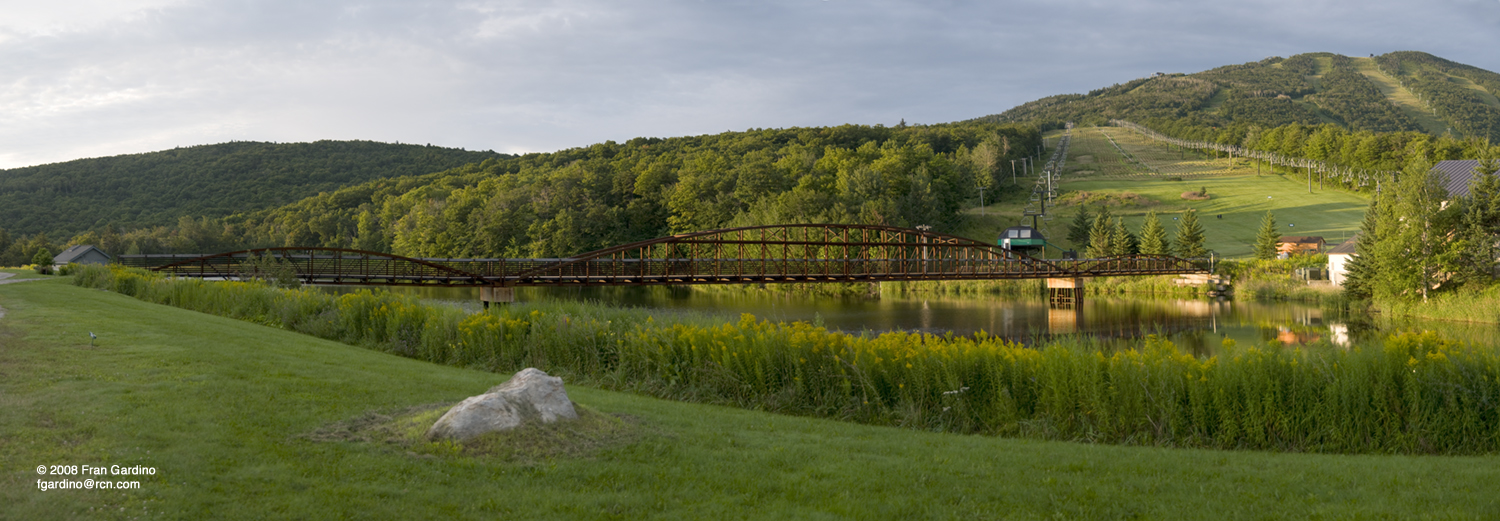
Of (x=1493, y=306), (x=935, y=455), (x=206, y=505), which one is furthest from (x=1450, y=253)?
(x=206, y=505)

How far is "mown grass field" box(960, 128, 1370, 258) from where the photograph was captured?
7056 cm

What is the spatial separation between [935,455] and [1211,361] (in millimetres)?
5145

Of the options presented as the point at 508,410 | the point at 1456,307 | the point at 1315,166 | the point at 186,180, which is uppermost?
the point at 186,180

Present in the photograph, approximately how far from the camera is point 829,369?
1112 cm

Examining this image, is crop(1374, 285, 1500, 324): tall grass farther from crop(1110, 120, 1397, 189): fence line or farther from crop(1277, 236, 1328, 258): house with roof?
crop(1110, 120, 1397, 189): fence line

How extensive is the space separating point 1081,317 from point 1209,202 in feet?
186

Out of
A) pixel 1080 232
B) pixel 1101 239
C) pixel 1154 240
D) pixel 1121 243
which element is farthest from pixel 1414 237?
pixel 1080 232

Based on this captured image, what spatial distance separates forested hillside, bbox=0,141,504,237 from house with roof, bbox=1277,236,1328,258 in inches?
4839

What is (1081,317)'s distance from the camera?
41.2m

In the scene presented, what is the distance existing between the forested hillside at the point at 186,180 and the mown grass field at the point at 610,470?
110182 millimetres

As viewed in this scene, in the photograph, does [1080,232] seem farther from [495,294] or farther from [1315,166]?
[1315,166]

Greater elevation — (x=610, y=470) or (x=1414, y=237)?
(x=1414, y=237)

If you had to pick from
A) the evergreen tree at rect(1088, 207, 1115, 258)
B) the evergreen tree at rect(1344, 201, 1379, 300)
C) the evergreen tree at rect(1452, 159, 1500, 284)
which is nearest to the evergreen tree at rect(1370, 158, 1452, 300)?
the evergreen tree at rect(1452, 159, 1500, 284)

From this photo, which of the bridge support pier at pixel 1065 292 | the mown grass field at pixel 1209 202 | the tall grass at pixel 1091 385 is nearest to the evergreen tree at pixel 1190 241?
the mown grass field at pixel 1209 202
